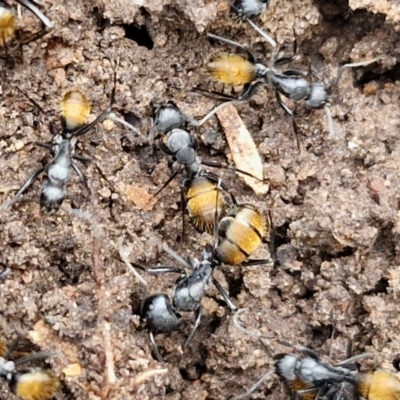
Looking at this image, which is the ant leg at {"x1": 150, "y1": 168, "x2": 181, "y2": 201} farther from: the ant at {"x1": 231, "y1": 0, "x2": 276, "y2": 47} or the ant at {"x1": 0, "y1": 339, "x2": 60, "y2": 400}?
the ant at {"x1": 0, "y1": 339, "x2": 60, "y2": 400}

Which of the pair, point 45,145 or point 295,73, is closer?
point 45,145

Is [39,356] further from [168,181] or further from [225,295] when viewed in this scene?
[168,181]

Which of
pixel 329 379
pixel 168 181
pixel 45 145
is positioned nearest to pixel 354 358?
pixel 329 379

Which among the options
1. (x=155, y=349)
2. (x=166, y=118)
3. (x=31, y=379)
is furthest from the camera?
(x=166, y=118)

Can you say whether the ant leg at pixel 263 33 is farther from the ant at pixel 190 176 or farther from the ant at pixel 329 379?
the ant at pixel 329 379

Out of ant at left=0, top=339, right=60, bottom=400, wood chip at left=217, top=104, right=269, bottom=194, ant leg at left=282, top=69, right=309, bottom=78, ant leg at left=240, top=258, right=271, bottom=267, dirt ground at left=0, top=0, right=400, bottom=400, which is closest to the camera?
ant at left=0, top=339, right=60, bottom=400

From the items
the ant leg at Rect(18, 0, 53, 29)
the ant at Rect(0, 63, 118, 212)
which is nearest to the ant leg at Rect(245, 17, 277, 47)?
the ant at Rect(0, 63, 118, 212)

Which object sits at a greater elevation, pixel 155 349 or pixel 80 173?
pixel 80 173

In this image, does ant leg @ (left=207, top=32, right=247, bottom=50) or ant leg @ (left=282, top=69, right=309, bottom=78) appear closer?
ant leg @ (left=207, top=32, right=247, bottom=50)

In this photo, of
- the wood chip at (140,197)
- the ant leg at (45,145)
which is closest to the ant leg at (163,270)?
the wood chip at (140,197)
